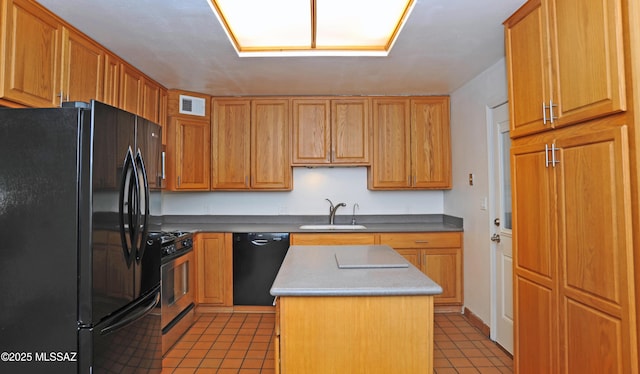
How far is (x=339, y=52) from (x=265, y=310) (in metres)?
2.53

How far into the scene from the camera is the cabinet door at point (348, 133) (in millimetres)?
3779

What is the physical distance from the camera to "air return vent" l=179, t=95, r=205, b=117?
3.59 meters

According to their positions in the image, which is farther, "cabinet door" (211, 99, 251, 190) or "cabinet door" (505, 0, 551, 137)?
"cabinet door" (211, 99, 251, 190)

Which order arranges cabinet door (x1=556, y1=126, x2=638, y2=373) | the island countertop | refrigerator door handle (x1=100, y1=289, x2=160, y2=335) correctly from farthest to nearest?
refrigerator door handle (x1=100, y1=289, x2=160, y2=335), the island countertop, cabinet door (x1=556, y1=126, x2=638, y2=373)

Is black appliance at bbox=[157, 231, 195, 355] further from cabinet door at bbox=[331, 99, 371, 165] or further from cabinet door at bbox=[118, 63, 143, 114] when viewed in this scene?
cabinet door at bbox=[331, 99, 371, 165]

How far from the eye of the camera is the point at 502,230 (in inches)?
108

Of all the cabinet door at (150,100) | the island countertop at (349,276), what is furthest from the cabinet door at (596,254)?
the cabinet door at (150,100)

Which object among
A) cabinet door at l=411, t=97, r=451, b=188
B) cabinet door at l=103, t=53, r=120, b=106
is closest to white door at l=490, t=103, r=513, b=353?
cabinet door at l=411, t=97, r=451, b=188

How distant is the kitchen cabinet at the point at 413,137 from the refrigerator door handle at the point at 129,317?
2463mm

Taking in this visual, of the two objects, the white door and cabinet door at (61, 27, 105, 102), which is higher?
cabinet door at (61, 27, 105, 102)

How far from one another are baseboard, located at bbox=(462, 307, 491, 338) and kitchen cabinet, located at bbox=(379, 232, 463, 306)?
0.14m

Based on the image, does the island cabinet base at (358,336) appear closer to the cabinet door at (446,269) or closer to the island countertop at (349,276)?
the island countertop at (349,276)

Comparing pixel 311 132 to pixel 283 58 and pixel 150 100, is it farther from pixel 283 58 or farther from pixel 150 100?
pixel 150 100

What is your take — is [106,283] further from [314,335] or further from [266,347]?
[266,347]
